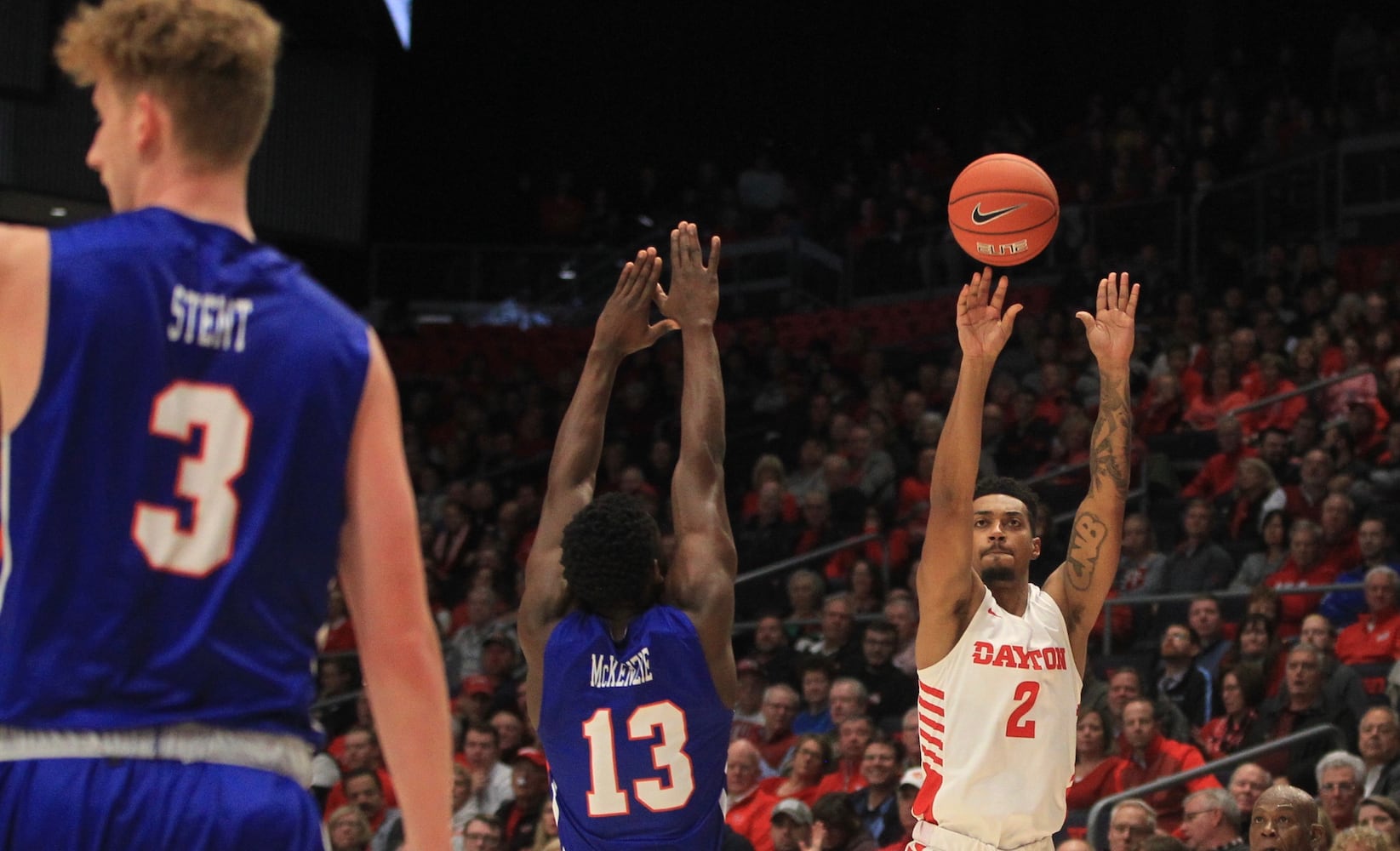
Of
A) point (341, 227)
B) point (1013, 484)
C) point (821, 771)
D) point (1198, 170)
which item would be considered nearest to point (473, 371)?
point (341, 227)

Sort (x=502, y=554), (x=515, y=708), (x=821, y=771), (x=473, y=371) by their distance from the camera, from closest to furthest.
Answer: (x=821, y=771)
(x=515, y=708)
(x=502, y=554)
(x=473, y=371)

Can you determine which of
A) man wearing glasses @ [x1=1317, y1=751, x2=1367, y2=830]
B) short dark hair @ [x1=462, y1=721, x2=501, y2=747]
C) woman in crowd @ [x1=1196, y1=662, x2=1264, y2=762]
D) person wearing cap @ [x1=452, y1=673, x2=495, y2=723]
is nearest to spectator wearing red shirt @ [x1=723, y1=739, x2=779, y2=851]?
short dark hair @ [x1=462, y1=721, x2=501, y2=747]

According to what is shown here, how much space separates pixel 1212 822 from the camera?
7523 millimetres

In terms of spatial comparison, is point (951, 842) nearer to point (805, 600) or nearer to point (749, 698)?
point (749, 698)

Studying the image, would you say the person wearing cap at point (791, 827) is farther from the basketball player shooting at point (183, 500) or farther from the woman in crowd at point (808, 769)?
the basketball player shooting at point (183, 500)

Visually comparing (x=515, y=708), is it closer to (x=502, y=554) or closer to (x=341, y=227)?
(x=502, y=554)

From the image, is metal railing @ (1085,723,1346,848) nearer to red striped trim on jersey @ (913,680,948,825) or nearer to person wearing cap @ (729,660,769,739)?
red striped trim on jersey @ (913,680,948,825)

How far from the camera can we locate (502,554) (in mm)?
14289

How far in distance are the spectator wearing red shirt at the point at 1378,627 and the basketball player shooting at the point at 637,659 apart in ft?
19.6

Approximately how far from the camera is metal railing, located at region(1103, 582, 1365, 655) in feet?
32.6

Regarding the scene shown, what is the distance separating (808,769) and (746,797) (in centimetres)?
42

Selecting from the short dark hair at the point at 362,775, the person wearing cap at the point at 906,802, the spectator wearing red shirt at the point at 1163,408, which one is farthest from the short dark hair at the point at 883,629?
the spectator wearing red shirt at the point at 1163,408

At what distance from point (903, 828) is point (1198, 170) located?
417 inches

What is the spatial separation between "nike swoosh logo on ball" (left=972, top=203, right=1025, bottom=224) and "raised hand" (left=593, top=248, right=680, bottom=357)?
6.17 ft
